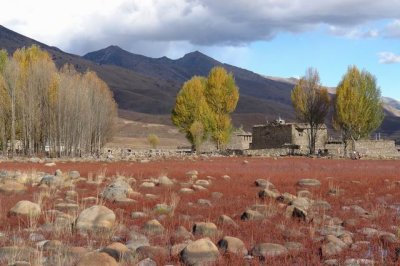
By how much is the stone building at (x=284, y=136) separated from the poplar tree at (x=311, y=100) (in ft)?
24.3

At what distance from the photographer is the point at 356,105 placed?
55.1m

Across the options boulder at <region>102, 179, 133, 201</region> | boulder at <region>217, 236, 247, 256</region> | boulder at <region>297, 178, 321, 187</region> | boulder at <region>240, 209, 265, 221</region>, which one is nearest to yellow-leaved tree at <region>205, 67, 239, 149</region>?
boulder at <region>297, 178, 321, 187</region>

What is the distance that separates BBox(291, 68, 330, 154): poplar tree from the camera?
178 ft

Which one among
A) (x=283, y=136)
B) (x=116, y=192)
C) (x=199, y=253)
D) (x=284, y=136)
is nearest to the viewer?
(x=199, y=253)

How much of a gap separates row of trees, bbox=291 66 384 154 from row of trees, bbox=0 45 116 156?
24286 mm

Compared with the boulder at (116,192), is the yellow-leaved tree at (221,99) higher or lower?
higher

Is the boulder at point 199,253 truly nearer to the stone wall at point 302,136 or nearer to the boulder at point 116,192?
the boulder at point 116,192

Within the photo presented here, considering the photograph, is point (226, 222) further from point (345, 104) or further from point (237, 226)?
point (345, 104)

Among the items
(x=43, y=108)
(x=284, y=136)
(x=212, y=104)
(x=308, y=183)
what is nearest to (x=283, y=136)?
(x=284, y=136)

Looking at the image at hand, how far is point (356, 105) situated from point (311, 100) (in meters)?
5.40

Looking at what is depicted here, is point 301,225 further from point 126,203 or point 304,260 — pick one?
point 126,203

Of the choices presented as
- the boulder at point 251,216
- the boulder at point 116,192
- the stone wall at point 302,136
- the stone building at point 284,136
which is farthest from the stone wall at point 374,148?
the boulder at point 251,216

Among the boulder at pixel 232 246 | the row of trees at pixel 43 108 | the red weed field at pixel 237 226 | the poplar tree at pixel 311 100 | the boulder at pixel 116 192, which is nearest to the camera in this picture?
the red weed field at pixel 237 226

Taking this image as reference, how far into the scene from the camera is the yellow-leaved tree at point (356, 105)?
181 ft
